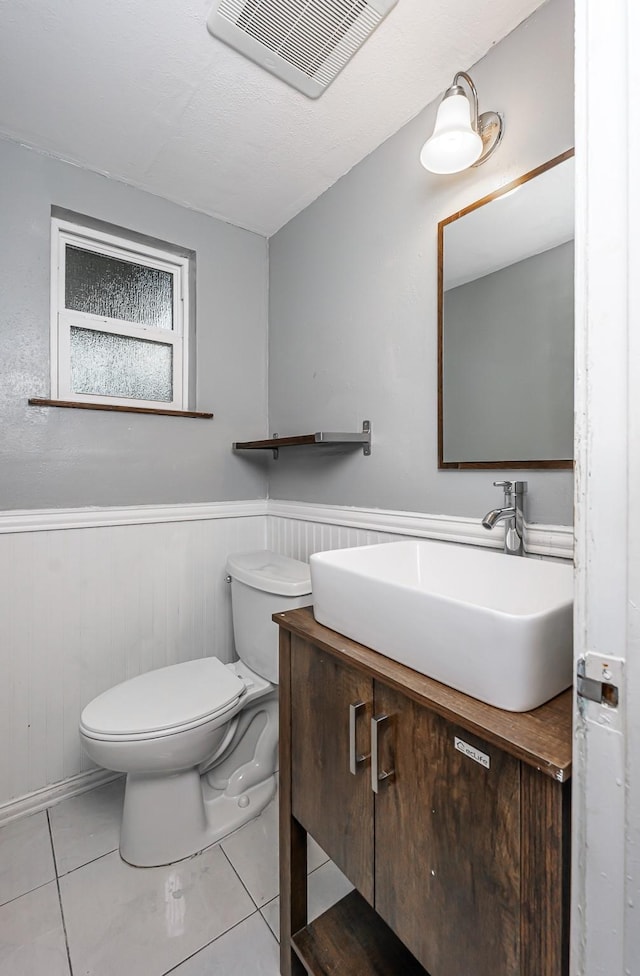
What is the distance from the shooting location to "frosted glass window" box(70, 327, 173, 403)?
1672 millimetres

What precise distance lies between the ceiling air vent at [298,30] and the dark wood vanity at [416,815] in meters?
1.41

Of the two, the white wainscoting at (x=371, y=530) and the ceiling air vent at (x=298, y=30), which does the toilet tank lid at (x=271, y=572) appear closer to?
the white wainscoting at (x=371, y=530)

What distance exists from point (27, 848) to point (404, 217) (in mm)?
2276

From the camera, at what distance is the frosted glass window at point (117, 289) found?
5.46 feet

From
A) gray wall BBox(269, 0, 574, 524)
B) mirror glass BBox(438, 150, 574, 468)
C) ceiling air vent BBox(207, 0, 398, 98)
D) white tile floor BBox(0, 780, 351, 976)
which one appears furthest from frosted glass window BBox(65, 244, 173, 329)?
white tile floor BBox(0, 780, 351, 976)

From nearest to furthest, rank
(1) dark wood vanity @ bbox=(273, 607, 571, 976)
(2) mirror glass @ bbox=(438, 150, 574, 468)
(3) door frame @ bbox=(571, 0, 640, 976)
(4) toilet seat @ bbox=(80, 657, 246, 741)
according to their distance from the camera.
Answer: (3) door frame @ bbox=(571, 0, 640, 976), (1) dark wood vanity @ bbox=(273, 607, 571, 976), (2) mirror glass @ bbox=(438, 150, 574, 468), (4) toilet seat @ bbox=(80, 657, 246, 741)

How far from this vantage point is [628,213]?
1.50 ft

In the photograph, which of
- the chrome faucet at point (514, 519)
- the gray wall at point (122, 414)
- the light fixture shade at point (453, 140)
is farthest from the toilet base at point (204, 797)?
the light fixture shade at point (453, 140)

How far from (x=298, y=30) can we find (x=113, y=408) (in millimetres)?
1233

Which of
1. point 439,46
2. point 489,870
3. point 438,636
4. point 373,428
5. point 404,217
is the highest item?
point 439,46

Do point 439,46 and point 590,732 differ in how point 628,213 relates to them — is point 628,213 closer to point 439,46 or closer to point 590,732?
point 590,732

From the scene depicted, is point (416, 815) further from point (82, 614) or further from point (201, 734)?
point (82, 614)

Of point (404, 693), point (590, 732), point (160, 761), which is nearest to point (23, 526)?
point (160, 761)

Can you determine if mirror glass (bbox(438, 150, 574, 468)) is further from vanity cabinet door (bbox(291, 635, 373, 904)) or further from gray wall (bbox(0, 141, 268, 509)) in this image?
gray wall (bbox(0, 141, 268, 509))
